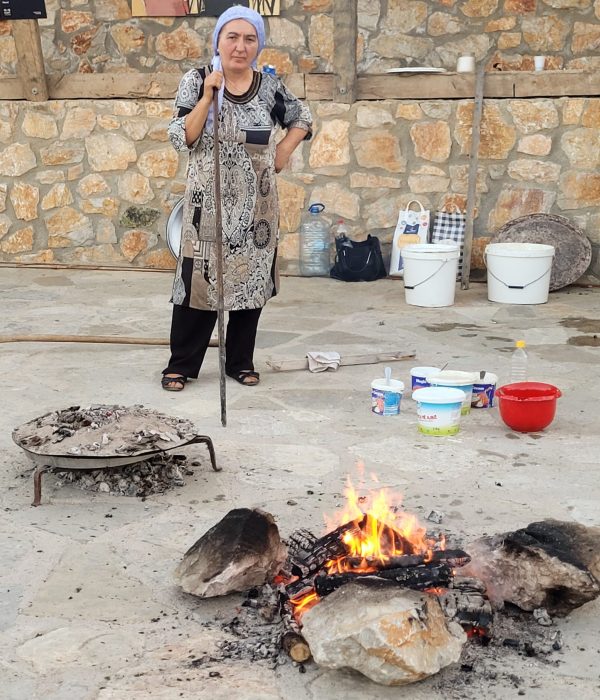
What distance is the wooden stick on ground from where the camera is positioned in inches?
223

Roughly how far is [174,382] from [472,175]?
380cm

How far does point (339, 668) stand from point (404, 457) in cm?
177

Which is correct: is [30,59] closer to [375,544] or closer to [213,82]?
[213,82]

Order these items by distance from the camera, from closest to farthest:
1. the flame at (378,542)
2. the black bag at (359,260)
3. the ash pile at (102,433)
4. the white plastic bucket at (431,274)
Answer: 1. the flame at (378,542)
2. the ash pile at (102,433)
3. the white plastic bucket at (431,274)
4. the black bag at (359,260)

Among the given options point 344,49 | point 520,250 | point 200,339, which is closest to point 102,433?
point 200,339

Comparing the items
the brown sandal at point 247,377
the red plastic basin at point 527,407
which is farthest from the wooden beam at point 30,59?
the red plastic basin at point 527,407

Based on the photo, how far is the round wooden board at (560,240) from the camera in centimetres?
798

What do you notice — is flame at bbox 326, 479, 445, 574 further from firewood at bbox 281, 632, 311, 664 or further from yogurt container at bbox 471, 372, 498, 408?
yogurt container at bbox 471, 372, 498, 408

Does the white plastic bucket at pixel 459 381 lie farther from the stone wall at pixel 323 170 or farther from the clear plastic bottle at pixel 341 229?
the clear plastic bottle at pixel 341 229

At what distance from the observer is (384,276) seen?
8.57 m

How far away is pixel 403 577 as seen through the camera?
9.11 feet

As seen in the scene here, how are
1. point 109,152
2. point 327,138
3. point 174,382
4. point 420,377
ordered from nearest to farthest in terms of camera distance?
point 420,377 → point 174,382 → point 327,138 → point 109,152

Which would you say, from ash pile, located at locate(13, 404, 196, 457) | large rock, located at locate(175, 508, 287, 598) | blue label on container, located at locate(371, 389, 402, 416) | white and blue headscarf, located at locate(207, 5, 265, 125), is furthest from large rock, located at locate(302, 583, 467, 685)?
white and blue headscarf, located at locate(207, 5, 265, 125)

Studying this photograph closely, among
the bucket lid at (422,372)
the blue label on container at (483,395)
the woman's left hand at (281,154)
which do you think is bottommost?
the blue label on container at (483,395)
